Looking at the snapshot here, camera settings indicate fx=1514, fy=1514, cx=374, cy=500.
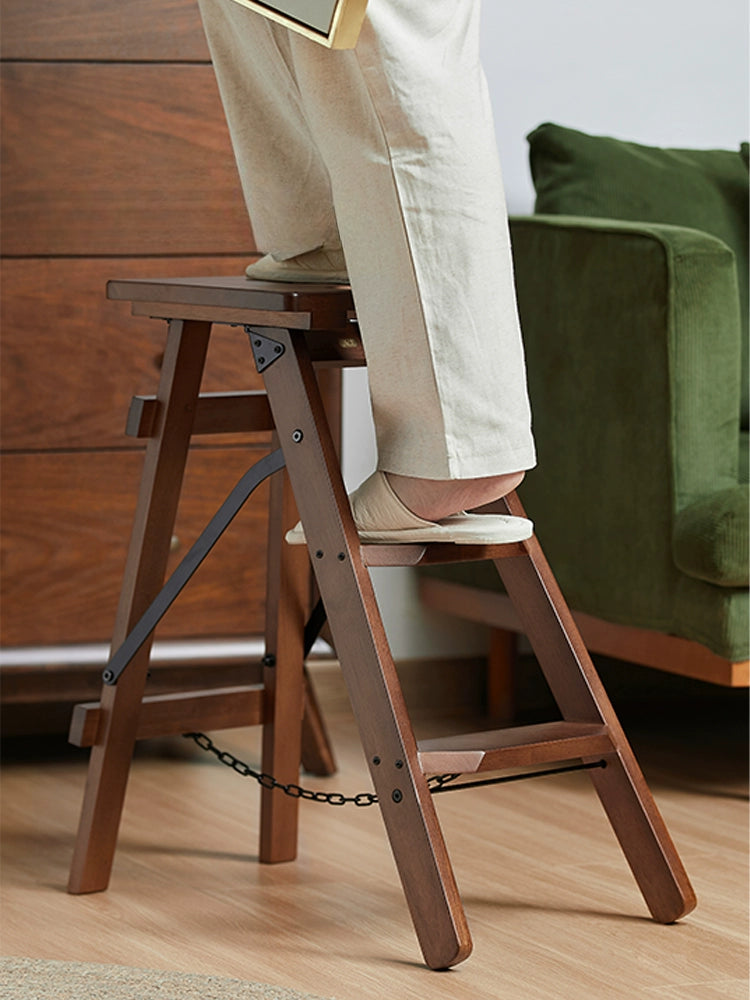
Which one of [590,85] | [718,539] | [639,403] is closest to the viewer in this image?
[718,539]

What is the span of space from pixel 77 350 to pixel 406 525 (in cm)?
82

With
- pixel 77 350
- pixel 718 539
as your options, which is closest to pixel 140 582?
pixel 77 350

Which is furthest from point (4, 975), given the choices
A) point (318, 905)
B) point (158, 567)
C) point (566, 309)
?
point (566, 309)

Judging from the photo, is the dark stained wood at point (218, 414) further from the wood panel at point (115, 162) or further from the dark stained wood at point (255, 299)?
the wood panel at point (115, 162)

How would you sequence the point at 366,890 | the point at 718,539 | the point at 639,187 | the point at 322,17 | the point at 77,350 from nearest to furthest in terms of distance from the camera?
the point at 322,17
the point at 366,890
the point at 718,539
the point at 77,350
the point at 639,187

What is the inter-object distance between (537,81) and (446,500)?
4.45 ft

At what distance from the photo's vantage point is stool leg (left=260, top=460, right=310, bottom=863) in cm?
161

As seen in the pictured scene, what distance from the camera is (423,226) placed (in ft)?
4.07

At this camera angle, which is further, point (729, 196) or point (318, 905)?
point (729, 196)

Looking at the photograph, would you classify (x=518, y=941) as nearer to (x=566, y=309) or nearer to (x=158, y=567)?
(x=158, y=567)

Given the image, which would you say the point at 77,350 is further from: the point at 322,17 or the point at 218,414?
the point at 322,17

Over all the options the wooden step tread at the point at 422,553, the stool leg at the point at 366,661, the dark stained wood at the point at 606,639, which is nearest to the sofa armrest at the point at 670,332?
the dark stained wood at the point at 606,639

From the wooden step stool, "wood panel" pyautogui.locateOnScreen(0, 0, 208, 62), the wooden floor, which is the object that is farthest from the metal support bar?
"wood panel" pyautogui.locateOnScreen(0, 0, 208, 62)

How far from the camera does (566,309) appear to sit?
2018mm
